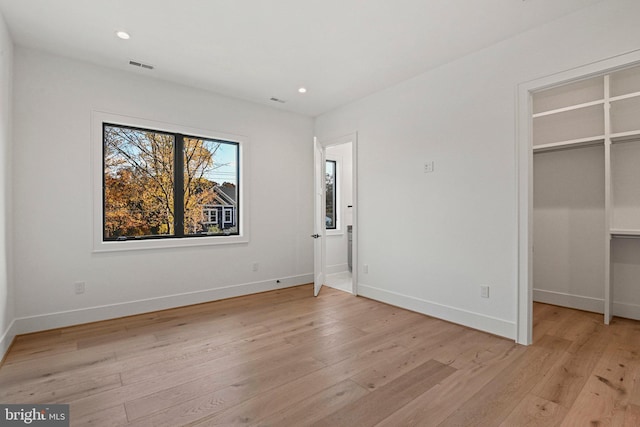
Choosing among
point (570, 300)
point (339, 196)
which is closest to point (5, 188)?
point (339, 196)

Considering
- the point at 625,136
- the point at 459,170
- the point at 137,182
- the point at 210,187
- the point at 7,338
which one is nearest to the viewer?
the point at 7,338

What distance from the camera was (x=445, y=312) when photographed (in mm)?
3365

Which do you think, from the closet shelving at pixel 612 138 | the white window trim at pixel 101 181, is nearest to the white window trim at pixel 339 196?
the white window trim at pixel 101 181

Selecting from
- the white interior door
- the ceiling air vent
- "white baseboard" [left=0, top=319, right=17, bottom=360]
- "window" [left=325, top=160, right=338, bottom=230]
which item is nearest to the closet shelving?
the white interior door

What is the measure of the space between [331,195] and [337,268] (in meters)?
1.42

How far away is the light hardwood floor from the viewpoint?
1804 millimetres

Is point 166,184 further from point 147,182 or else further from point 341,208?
point 341,208

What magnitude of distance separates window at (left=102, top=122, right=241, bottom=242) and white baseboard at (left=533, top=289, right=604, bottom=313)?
13.4 feet

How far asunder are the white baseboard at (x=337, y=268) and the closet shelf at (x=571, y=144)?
3644 millimetres

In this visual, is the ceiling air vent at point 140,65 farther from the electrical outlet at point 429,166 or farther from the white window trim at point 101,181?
the electrical outlet at point 429,166

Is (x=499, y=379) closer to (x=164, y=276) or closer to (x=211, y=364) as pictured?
(x=211, y=364)

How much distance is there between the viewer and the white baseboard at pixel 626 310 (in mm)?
3268

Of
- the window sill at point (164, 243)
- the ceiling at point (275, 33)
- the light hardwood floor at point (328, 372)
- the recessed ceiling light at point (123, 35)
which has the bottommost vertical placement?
the light hardwood floor at point (328, 372)

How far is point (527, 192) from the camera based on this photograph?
273cm
